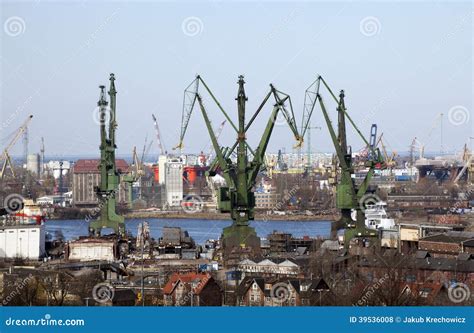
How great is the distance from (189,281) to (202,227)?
14332mm

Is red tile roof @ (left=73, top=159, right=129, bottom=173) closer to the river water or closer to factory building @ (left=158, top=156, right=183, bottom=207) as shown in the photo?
factory building @ (left=158, top=156, right=183, bottom=207)

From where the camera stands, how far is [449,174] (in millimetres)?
40250

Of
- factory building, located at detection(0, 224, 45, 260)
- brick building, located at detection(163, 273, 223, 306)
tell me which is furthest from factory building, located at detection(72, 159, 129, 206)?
brick building, located at detection(163, 273, 223, 306)

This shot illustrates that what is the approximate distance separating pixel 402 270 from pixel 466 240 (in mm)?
4252

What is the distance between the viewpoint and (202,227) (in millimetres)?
24938

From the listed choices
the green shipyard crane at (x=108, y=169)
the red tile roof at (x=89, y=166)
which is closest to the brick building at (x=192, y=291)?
the green shipyard crane at (x=108, y=169)

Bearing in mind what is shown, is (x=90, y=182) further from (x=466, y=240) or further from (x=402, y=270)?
(x=402, y=270)

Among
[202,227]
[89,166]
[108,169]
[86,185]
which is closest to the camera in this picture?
[108,169]

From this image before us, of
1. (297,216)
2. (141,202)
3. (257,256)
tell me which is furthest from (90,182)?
(257,256)

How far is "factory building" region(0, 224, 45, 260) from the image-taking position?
15.6 metres

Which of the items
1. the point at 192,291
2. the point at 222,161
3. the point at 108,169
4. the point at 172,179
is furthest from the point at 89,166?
the point at 192,291

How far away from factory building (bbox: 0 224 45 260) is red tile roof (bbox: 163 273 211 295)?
4873mm

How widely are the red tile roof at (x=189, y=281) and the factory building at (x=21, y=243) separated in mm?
4873

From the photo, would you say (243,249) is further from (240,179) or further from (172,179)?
(172,179)
